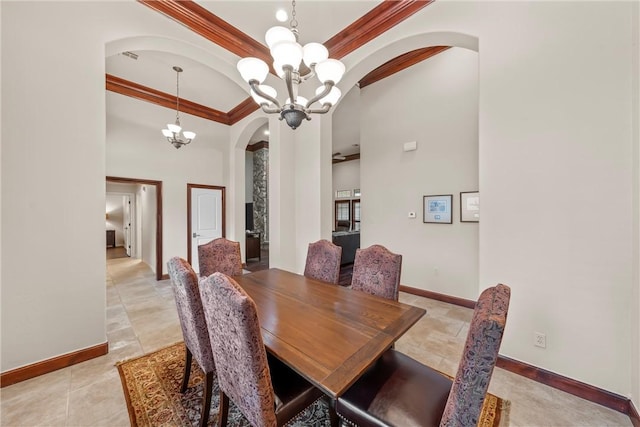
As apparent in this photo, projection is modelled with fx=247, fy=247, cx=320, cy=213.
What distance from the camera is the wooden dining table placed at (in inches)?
40.9

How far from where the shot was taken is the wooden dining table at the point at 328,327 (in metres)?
1.04

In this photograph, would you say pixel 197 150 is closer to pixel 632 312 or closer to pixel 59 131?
pixel 59 131

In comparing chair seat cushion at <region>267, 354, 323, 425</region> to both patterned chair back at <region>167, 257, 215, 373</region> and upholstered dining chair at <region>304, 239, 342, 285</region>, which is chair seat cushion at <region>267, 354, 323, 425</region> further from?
upholstered dining chair at <region>304, 239, 342, 285</region>

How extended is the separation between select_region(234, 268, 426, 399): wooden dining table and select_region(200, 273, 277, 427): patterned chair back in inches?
5.7

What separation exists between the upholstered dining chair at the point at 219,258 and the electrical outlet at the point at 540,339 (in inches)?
105

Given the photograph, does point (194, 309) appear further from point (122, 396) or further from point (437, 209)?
point (437, 209)

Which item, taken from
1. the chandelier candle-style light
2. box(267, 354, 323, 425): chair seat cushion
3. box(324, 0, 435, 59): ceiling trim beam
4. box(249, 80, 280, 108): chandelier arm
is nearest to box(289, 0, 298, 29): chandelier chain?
box(324, 0, 435, 59): ceiling trim beam

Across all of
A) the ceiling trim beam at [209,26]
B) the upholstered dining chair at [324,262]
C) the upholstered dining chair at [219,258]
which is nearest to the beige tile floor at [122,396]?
the upholstered dining chair at [219,258]

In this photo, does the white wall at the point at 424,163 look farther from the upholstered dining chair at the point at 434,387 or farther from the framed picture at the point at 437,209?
the upholstered dining chair at the point at 434,387

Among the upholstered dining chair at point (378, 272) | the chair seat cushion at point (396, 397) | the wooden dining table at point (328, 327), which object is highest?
the upholstered dining chair at point (378, 272)

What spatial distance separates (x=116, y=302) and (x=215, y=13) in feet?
13.4

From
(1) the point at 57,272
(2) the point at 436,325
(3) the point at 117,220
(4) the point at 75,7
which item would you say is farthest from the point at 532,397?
(3) the point at 117,220

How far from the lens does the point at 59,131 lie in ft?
6.85

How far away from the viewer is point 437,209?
3734 millimetres
